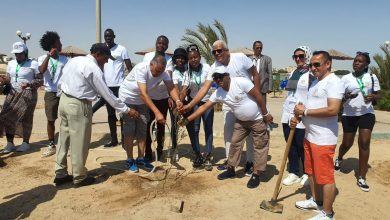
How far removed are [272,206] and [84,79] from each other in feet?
8.95

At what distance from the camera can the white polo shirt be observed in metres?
4.33

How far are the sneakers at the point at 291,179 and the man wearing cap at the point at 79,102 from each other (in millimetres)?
2412

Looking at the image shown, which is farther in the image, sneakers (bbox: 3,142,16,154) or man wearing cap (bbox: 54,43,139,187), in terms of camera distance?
sneakers (bbox: 3,142,16,154)

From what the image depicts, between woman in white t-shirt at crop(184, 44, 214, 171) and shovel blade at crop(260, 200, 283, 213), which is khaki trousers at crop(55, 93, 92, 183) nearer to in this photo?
woman in white t-shirt at crop(184, 44, 214, 171)

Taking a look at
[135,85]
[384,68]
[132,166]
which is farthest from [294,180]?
[384,68]

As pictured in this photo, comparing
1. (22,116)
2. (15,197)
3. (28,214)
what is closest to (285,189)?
(28,214)

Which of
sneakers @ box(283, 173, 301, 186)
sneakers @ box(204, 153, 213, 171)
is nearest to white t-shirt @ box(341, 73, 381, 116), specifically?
sneakers @ box(283, 173, 301, 186)

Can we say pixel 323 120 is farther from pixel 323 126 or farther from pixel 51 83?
pixel 51 83

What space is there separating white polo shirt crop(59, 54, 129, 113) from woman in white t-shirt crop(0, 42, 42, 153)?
6.74 ft

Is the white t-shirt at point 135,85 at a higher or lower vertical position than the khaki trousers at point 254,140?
higher

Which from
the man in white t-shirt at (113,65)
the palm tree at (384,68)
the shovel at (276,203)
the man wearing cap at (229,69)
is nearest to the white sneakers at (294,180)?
the man wearing cap at (229,69)

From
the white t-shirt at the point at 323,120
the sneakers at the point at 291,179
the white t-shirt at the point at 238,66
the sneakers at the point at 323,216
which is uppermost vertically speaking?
the white t-shirt at the point at 238,66

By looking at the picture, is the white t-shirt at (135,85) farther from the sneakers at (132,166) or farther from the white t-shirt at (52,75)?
the white t-shirt at (52,75)

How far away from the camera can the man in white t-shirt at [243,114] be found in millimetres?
4570
